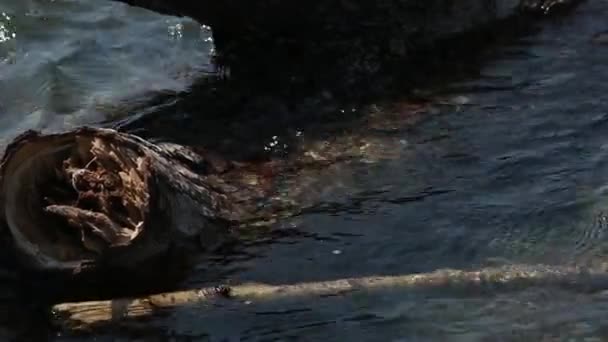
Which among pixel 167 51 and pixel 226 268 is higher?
pixel 167 51

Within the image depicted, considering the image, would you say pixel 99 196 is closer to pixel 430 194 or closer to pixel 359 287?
pixel 359 287

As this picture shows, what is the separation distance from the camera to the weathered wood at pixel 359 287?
4.74 m

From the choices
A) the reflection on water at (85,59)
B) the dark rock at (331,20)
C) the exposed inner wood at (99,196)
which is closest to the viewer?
the exposed inner wood at (99,196)

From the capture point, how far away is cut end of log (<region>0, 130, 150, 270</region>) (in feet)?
15.8

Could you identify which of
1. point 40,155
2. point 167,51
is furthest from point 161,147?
point 167,51

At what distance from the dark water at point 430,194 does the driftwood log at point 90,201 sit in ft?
1.06

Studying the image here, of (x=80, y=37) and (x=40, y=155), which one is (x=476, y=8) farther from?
(x=40, y=155)

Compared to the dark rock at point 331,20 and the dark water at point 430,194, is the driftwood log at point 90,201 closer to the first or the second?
the dark water at point 430,194

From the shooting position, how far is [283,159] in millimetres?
6023

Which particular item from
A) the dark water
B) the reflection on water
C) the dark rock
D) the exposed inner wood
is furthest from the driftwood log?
the dark rock

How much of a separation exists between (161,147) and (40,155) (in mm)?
690

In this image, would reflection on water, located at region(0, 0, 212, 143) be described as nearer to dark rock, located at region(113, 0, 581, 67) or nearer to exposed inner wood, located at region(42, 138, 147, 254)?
dark rock, located at region(113, 0, 581, 67)

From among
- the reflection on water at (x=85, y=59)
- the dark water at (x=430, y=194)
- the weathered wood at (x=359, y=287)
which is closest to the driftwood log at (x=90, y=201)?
the weathered wood at (x=359, y=287)

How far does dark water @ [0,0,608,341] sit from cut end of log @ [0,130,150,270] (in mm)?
417
